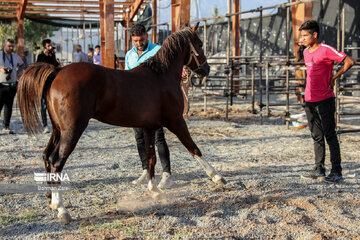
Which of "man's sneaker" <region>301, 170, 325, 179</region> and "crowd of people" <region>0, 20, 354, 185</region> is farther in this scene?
"man's sneaker" <region>301, 170, 325, 179</region>

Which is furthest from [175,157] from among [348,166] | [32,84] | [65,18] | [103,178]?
[65,18]

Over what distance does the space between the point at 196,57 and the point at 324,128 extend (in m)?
1.67

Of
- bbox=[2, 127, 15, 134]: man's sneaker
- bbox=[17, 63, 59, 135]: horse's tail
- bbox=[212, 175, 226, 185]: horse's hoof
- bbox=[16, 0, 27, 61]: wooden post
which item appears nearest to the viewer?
bbox=[17, 63, 59, 135]: horse's tail

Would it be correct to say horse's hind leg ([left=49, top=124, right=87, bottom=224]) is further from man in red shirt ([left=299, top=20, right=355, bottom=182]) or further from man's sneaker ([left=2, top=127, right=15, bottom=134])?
man's sneaker ([left=2, top=127, right=15, bottom=134])

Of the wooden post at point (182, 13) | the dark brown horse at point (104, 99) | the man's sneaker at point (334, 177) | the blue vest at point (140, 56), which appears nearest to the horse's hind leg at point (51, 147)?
the dark brown horse at point (104, 99)

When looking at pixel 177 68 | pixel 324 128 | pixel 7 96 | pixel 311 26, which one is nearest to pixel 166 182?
pixel 177 68

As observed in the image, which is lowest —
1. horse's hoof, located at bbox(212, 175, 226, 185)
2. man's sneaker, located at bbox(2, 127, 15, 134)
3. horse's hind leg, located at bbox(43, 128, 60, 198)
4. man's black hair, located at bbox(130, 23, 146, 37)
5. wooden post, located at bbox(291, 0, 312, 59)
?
horse's hoof, located at bbox(212, 175, 226, 185)

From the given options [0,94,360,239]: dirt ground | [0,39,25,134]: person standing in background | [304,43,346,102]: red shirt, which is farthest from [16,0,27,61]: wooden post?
[304,43,346,102]: red shirt

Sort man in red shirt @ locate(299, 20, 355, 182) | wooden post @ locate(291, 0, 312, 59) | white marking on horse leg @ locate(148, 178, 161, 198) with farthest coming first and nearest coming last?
wooden post @ locate(291, 0, 312, 59) → man in red shirt @ locate(299, 20, 355, 182) → white marking on horse leg @ locate(148, 178, 161, 198)

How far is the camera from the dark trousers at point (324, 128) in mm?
4461

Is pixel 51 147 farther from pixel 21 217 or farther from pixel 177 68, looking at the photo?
pixel 177 68

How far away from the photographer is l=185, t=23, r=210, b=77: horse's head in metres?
4.38

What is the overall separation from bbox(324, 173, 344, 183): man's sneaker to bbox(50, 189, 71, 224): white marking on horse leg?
2872 mm

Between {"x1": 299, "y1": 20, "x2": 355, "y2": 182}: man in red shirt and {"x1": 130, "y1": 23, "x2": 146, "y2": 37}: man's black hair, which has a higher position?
{"x1": 130, "y1": 23, "x2": 146, "y2": 37}: man's black hair
